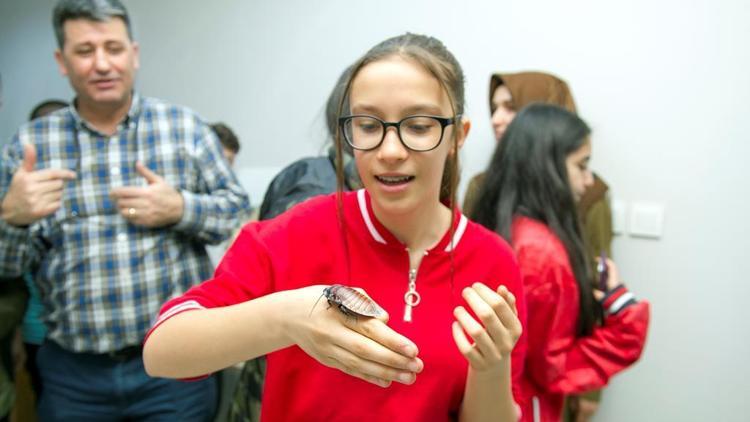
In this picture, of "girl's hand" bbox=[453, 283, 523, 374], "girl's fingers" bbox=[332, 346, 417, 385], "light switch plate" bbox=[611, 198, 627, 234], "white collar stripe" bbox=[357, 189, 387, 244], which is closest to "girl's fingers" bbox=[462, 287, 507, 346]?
"girl's hand" bbox=[453, 283, 523, 374]

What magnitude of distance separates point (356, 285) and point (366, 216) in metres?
0.11

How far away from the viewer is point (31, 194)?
121 cm

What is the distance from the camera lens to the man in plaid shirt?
1.34 m

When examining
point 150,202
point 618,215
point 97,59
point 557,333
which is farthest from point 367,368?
point 618,215

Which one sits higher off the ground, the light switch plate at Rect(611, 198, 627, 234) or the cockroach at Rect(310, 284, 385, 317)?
the cockroach at Rect(310, 284, 385, 317)

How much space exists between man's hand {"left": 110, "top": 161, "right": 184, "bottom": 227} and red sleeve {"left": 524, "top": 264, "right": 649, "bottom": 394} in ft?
3.01

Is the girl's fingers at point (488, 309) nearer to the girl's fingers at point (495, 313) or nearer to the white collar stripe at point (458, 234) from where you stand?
the girl's fingers at point (495, 313)

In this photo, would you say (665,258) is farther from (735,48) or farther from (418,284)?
(418,284)

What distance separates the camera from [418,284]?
76 centimetres

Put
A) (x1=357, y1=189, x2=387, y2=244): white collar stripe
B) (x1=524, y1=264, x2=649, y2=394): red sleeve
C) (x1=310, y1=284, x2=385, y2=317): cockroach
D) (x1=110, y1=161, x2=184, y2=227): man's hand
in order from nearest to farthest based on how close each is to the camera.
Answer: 1. (x1=310, y1=284, x2=385, y2=317): cockroach
2. (x1=357, y1=189, x2=387, y2=244): white collar stripe
3. (x1=524, y1=264, x2=649, y2=394): red sleeve
4. (x1=110, y1=161, x2=184, y2=227): man's hand

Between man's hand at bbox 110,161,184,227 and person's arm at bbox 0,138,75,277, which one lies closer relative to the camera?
person's arm at bbox 0,138,75,277

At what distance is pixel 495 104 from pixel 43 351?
63.7 inches

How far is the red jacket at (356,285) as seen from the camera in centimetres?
73

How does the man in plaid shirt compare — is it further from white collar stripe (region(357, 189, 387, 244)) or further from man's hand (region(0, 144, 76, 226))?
white collar stripe (region(357, 189, 387, 244))
